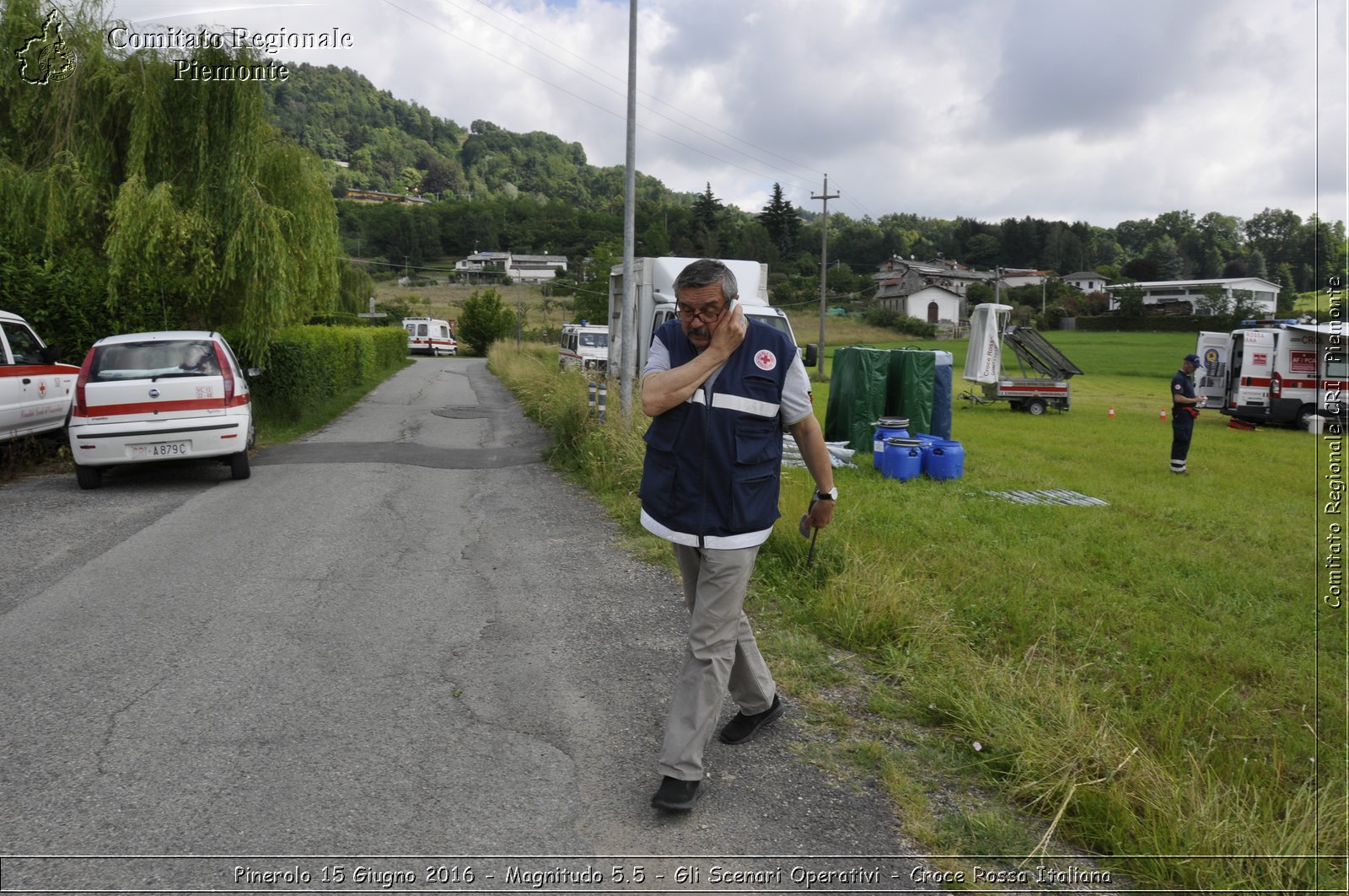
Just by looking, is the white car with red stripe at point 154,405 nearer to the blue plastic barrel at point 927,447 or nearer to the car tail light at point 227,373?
the car tail light at point 227,373

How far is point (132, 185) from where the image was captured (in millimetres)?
13641

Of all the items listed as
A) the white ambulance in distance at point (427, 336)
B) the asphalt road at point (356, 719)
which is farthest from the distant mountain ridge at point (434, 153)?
the asphalt road at point (356, 719)

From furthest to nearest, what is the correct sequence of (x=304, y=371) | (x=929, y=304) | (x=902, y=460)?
(x=929, y=304) < (x=304, y=371) < (x=902, y=460)

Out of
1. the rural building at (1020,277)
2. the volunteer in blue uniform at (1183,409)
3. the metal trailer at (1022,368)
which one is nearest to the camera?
the volunteer in blue uniform at (1183,409)

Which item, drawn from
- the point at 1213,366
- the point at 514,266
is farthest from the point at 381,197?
the point at 1213,366

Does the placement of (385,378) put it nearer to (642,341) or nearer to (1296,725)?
(642,341)

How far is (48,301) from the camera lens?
13.4 m

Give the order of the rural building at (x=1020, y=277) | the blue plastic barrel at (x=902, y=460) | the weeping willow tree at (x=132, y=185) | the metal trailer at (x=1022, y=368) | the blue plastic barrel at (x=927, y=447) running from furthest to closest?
the rural building at (x=1020, y=277), the metal trailer at (x=1022, y=368), the weeping willow tree at (x=132, y=185), the blue plastic barrel at (x=927, y=447), the blue plastic barrel at (x=902, y=460)

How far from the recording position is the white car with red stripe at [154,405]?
32.1 ft

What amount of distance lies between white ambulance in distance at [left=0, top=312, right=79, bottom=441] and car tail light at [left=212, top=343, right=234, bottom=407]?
4.88ft

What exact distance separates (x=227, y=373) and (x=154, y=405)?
863 millimetres

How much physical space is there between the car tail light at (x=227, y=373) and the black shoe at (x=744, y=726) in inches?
326

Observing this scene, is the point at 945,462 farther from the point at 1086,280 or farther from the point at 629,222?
the point at 1086,280

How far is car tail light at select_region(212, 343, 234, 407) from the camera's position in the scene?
10.4 meters
